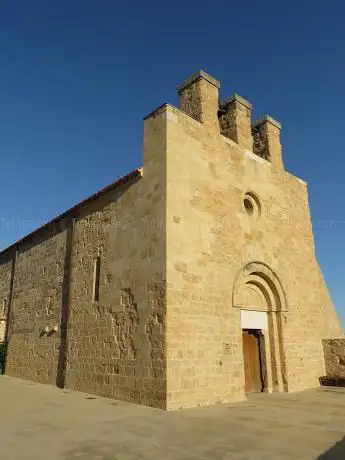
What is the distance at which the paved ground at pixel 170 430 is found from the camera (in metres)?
4.03

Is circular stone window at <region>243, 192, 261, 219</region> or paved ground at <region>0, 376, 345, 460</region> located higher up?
circular stone window at <region>243, 192, 261, 219</region>

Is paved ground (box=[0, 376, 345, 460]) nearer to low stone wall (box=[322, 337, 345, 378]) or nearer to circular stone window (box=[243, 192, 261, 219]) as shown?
low stone wall (box=[322, 337, 345, 378])

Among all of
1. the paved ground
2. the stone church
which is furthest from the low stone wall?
the paved ground

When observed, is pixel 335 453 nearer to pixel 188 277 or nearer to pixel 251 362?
pixel 188 277

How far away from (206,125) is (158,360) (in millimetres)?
5338

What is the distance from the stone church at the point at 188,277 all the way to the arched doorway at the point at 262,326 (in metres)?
0.03

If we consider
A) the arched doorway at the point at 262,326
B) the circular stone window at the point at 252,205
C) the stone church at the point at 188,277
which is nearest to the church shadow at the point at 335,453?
the stone church at the point at 188,277

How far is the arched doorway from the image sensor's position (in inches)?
347

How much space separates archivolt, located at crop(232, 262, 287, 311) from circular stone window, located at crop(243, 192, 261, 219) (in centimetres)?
131

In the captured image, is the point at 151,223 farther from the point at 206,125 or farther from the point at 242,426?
the point at 242,426

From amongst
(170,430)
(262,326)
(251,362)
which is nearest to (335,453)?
(170,430)

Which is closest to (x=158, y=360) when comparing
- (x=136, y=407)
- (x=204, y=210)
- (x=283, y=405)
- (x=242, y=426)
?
(x=136, y=407)

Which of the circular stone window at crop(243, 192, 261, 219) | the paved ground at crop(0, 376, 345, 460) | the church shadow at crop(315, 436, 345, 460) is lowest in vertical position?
the church shadow at crop(315, 436, 345, 460)

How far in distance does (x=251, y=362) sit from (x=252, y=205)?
3.85 m
